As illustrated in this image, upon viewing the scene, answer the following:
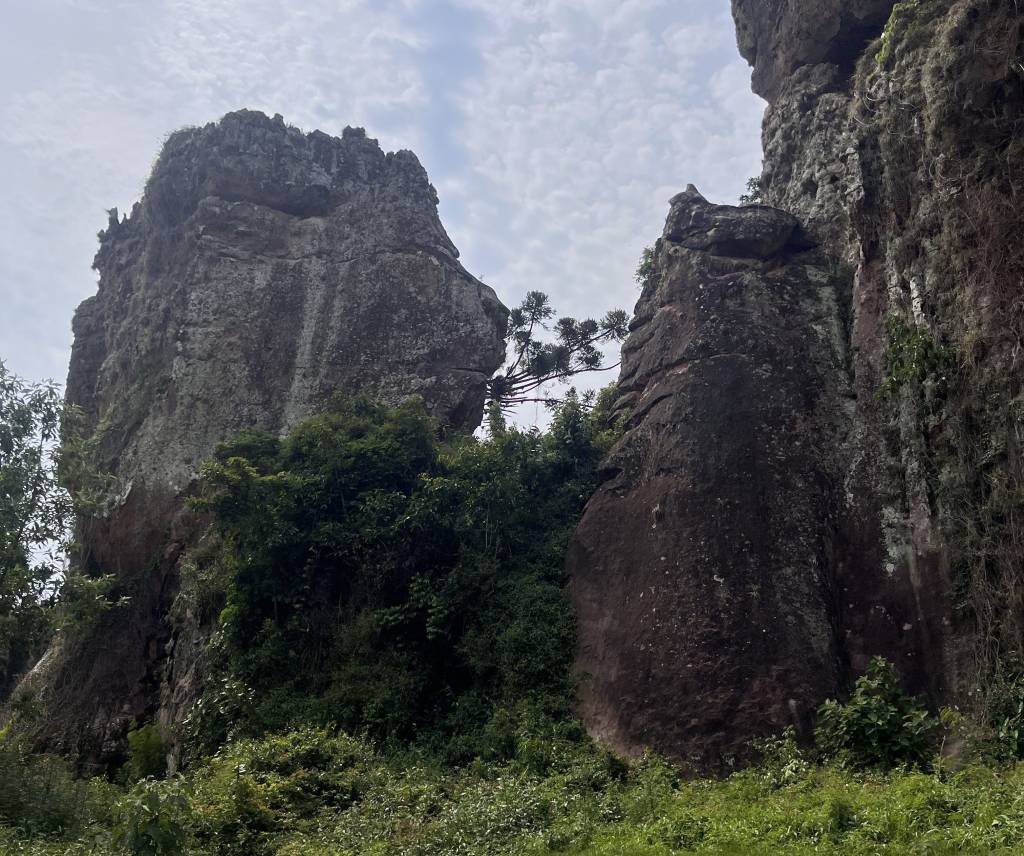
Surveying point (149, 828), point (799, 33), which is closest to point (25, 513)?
point (149, 828)

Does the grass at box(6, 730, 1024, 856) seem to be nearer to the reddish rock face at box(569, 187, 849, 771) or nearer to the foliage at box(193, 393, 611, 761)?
the reddish rock face at box(569, 187, 849, 771)

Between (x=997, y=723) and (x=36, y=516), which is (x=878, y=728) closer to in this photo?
(x=997, y=723)

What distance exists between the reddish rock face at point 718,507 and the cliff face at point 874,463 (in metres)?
0.04

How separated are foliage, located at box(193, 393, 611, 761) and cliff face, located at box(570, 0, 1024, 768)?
1182 mm

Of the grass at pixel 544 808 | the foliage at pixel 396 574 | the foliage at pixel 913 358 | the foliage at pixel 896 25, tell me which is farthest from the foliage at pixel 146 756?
the foliage at pixel 896 25

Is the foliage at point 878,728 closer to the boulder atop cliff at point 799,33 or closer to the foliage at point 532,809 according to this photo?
the foliage at point 532,809

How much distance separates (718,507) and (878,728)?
415 cm

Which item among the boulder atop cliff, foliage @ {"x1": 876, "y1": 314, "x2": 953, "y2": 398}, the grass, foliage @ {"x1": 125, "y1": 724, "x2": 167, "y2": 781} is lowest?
the grass

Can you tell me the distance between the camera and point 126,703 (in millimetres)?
19172

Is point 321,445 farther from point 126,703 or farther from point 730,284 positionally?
point 730,284

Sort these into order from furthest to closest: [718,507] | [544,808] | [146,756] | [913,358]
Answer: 1. [146,756]
2. [718,507]
3. [913,358]
4. [544,808]

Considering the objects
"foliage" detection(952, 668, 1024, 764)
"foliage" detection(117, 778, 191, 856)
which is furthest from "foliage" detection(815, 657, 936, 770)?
"foliage" detection(117, 778, 191, 856)

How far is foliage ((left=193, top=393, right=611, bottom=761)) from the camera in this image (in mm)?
15203

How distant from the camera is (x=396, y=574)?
56.0 feet
